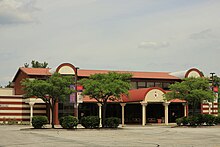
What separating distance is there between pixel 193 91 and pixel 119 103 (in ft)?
55.8

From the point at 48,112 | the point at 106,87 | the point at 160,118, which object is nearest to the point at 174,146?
the point at 106,87

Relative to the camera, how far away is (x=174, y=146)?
21.6 m

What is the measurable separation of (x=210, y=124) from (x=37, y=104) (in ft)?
76.9

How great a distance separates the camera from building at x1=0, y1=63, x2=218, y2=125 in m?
55.0

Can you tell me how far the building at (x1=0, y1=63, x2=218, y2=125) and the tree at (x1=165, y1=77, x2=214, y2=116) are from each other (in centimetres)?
752

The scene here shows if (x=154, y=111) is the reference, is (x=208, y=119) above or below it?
below

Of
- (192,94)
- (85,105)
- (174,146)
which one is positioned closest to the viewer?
(174,146)

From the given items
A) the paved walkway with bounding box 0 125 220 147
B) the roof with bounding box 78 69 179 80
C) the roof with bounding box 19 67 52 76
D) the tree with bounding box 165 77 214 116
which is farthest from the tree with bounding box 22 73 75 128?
the roof with bounding box 78 69 179 80

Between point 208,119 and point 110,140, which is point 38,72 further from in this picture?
point 110,140

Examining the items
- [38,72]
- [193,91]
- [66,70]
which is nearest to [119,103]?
[66,70]

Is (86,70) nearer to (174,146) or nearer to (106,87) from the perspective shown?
(106,87)

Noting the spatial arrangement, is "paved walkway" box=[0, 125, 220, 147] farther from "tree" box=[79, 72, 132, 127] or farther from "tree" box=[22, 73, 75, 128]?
"tree" box=[79, 72, 132, 127]

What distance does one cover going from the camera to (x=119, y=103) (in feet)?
200

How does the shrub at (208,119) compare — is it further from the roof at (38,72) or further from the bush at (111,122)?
the roof at (38,72)
